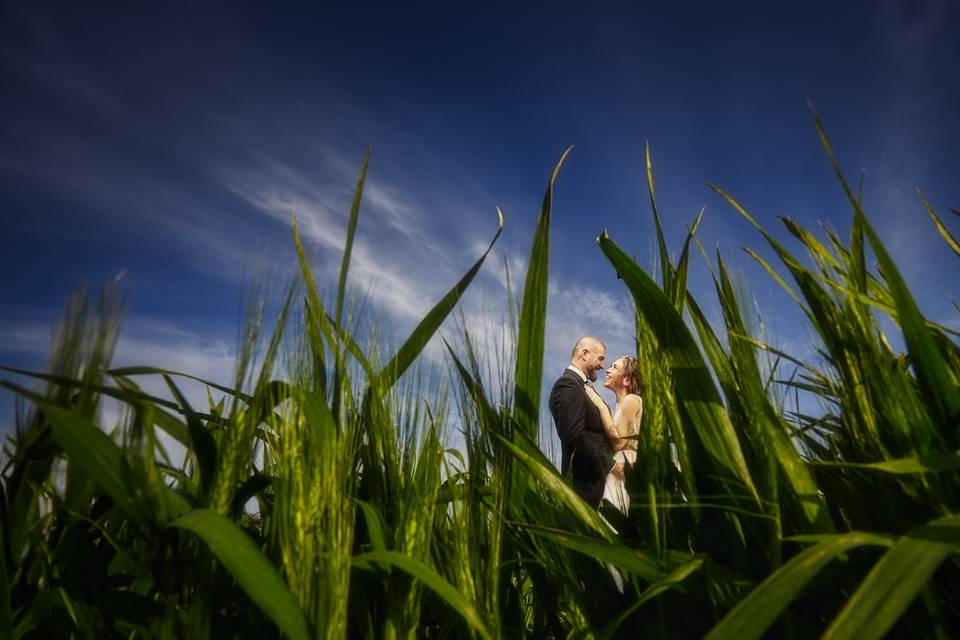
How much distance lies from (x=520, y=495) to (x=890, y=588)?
0.34 meters

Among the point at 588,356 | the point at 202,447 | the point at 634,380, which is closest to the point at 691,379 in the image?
the point at 202,447

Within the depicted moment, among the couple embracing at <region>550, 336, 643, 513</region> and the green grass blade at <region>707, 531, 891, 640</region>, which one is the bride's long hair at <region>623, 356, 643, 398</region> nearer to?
the couple embracing at <region>550, 336, 643, 513</region>

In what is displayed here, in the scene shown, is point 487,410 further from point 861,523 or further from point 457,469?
point 861,523

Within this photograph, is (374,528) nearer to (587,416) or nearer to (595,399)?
(595,399)

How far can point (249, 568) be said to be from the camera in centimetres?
41

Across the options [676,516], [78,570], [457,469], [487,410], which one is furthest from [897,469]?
[78,570]

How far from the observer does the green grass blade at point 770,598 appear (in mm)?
362

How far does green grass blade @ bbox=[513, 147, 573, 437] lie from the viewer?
0.62m

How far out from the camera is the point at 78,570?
53 cm

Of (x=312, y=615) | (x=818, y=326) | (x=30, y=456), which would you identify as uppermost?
(x=818, y=326)

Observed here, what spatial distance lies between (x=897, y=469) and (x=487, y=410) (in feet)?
1.22

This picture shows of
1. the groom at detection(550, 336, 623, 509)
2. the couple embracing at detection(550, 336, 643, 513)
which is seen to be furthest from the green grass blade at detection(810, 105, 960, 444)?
the groom at detection(550, 336, 623, 509)

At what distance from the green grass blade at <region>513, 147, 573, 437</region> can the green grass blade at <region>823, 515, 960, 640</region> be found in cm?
33

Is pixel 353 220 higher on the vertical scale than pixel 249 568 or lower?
higher
